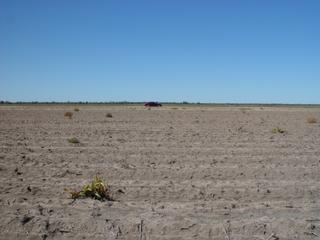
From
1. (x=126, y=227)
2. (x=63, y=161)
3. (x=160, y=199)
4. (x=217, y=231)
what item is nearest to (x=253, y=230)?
(x=217, y=231)

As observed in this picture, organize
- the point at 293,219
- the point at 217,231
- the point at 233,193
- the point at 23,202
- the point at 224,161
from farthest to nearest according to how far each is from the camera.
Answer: the point at 224,161 → the point at 233,193 → the point at 23,202 → the point at 293,219 → the point at 217,231

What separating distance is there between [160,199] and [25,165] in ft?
17.9

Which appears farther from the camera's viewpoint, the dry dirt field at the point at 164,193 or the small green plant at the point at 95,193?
the small green plant at the point at 95,193

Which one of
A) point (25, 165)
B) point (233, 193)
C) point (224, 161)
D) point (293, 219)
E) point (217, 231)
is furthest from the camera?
point (224, 161)

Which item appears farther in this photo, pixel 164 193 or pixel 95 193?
pixel 164 193

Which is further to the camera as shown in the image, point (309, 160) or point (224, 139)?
point (224, 139)

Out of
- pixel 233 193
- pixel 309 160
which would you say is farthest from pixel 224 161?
pixel 233 193

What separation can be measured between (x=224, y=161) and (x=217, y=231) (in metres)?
7.49

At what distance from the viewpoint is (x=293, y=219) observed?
8.23m

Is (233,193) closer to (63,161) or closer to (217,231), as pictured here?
(217,231)

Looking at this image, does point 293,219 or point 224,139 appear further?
point 224,139

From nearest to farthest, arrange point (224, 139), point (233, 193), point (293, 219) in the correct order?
point (293, 219)
point (233, 193)
point (224, 139)

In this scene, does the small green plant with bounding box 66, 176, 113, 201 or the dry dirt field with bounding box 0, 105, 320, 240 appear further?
the small green plant with bounding box 66, 176, 113, 201

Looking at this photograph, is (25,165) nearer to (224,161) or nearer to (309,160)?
(224,161)
